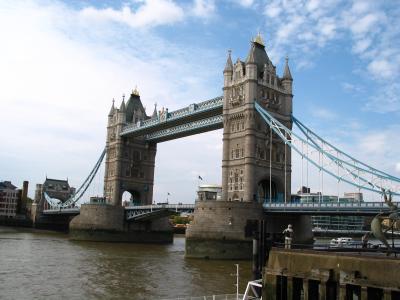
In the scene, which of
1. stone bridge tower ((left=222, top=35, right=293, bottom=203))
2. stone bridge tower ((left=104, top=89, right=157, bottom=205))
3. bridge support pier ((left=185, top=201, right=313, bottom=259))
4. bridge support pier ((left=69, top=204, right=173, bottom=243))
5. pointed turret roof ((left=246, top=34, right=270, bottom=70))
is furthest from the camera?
stone bridge tower ((left=104, top=89, right=157, bottom=205))

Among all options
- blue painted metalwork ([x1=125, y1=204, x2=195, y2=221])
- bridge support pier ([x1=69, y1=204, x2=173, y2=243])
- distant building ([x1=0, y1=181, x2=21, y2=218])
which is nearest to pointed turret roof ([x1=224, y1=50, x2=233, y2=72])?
blue painted metalwork ([x1=125, y1=204, x2=195, y2=221])

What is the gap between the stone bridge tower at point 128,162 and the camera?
7431 centimetres

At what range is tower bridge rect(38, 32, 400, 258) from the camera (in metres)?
42.0

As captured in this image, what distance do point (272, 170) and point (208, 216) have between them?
10.9m

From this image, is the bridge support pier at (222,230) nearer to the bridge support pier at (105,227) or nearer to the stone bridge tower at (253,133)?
the stone bridge tower at (253,133)

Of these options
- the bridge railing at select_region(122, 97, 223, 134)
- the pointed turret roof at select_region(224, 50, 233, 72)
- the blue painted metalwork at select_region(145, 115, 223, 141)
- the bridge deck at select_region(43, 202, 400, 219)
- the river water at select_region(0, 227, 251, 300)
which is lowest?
the river water at select_region(0, 227, 251, 300)

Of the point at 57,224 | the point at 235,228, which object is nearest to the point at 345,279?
the point at 235,228

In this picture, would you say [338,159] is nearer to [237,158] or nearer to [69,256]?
[237,158]

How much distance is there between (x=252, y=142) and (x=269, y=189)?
6784 mm

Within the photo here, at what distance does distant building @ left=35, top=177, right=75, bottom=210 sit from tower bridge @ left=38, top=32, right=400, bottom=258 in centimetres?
3745

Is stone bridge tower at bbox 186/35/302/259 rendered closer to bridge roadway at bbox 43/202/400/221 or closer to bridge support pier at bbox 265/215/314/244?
bridge support pier at bbox 265/215/314/244

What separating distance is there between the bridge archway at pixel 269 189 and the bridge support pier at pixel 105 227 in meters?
22.3

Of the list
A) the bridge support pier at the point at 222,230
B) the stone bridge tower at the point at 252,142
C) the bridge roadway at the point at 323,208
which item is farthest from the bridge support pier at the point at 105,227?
the bridge support pier at the point at 222,230

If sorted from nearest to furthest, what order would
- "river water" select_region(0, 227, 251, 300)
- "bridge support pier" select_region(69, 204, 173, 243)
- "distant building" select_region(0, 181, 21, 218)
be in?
"river water" select_region(0, 227, 251, 300) → "bridge support pier" select_region(69, 204, 173, 243) → "distant building" select_region(0, 181, 21, 218)
